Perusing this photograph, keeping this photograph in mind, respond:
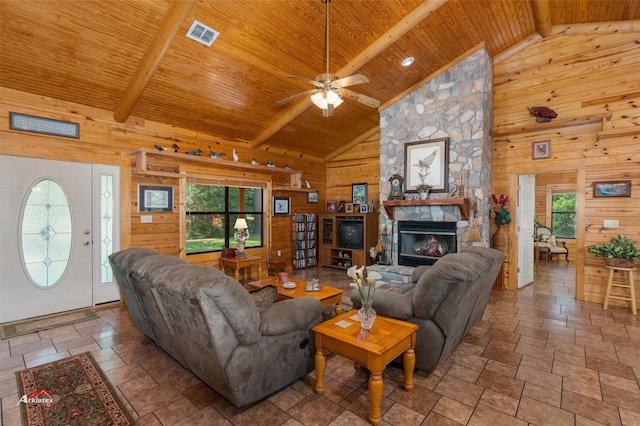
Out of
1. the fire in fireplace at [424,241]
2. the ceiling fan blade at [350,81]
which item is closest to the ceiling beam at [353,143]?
the fire in fireplace at [424,241]

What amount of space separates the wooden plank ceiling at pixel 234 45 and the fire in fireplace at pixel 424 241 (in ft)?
8.55

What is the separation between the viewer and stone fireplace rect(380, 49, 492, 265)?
5.15 m

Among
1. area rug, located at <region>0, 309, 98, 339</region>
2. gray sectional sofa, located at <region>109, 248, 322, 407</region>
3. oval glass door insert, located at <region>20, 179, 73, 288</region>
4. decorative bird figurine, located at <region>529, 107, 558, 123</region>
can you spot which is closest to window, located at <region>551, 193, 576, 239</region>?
decorative bird figurine, located at <region>529, 107, 558, 123</region>

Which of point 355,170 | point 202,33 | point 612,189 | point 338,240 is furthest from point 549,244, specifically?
point 202,33

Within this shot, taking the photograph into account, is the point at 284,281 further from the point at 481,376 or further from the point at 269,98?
the point at 269,98

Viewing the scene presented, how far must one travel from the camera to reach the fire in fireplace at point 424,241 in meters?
5.45

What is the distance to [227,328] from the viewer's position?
1.92m

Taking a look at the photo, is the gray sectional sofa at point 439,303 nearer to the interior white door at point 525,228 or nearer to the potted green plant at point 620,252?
the potted green plant at point 620,252

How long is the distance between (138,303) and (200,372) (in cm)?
108

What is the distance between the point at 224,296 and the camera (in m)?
1.86

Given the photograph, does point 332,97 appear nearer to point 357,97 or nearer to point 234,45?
point 357,97

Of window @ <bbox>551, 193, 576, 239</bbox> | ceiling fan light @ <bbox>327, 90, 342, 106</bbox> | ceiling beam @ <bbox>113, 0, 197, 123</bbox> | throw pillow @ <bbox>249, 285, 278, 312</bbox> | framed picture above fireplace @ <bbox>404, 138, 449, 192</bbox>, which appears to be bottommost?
throw pillow @ <bbox>249, 285, 278, 312</bbox>

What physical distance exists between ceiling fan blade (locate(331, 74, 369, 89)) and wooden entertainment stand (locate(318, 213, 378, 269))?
396 cm

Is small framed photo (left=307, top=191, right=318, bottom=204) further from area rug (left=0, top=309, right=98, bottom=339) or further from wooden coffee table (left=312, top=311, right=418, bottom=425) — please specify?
wooden coffee table (left=312, top=311, right=418, bottom=425)
